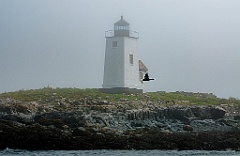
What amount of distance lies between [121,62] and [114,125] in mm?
14018

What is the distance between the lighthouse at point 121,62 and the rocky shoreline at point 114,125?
6347 millimetres

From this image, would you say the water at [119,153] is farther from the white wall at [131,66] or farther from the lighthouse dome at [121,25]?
the lighthouse dome at [121,25]

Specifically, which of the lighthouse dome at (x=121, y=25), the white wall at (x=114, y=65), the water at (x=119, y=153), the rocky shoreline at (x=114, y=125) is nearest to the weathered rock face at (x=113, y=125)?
the rocky shoreline at (x=114, y=125)

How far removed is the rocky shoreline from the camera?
39.8m

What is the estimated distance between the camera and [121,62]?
5828 centimetres

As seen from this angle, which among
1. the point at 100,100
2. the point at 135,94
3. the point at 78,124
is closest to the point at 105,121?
the point at 78,124

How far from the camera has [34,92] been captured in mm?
56375

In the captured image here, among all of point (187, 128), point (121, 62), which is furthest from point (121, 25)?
point (187, 128)

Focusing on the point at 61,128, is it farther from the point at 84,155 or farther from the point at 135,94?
the point at 135,94

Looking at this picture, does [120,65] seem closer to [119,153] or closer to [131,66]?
[131,66]

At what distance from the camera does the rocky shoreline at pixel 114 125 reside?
39750mm

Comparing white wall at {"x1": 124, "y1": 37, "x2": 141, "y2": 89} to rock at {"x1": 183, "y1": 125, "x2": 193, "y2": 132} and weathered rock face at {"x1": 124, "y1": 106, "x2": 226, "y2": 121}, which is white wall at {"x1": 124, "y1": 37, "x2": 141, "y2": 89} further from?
rock at {"x1": 183, "y1": 125, "x2": 193, "y2": 132}

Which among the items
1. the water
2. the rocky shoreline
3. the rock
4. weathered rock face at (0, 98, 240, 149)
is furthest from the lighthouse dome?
the water

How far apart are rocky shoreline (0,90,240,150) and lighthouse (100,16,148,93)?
20.8 feet
